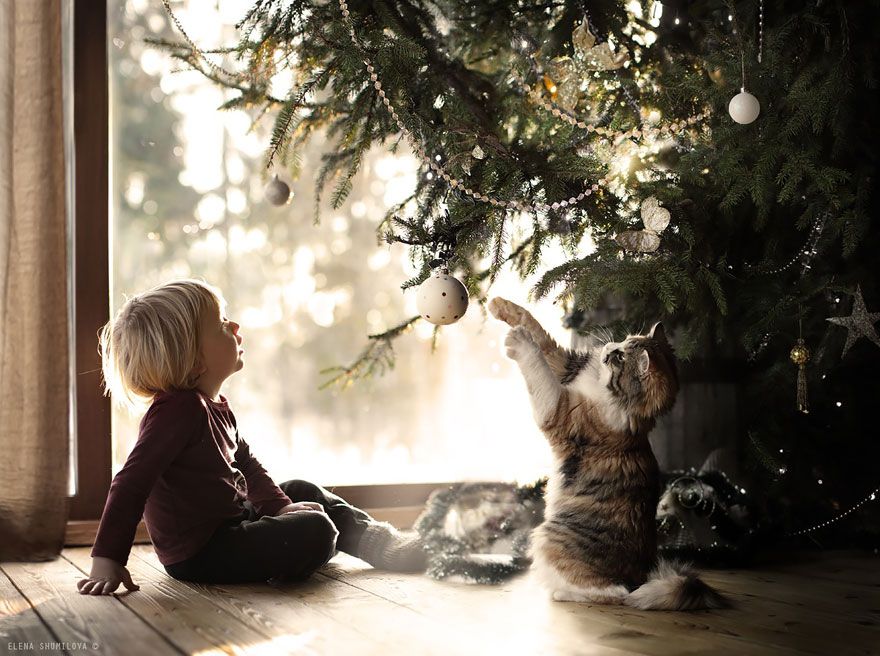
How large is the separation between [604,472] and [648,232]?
18.2 inches

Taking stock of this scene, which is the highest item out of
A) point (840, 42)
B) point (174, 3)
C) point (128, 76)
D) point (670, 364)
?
point (174, 3)

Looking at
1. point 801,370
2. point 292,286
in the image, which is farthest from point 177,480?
point 292,286

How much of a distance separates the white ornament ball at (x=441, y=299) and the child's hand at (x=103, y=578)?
701 mm

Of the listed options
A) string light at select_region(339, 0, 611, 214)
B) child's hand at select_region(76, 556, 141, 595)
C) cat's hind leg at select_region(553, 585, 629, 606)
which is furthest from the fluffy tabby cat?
child's hand at select_region(76, 556, 141, 595)

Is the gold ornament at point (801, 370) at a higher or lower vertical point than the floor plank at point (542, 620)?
higher

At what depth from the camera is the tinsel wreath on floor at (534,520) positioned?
1757 mm

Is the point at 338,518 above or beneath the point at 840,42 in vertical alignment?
beneath

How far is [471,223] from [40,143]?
0.96 metres


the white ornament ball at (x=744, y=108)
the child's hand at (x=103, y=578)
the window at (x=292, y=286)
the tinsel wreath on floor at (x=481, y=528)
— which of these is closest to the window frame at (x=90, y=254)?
the window at (x=292, y=286)

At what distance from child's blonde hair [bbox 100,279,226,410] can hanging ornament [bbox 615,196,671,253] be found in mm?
830

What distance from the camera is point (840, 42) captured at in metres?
1.58

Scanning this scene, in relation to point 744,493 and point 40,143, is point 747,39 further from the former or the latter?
point 40,143

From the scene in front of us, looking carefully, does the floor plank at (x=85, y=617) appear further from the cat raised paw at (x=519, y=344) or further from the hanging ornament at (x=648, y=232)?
the hanging ornament at (x=648, y=232)

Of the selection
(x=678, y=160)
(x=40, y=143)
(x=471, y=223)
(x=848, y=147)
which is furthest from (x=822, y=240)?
(x=40, y=143)
